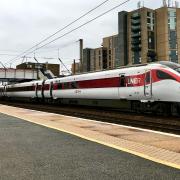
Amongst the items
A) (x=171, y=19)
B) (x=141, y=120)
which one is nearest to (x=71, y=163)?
(x=141, y=120)

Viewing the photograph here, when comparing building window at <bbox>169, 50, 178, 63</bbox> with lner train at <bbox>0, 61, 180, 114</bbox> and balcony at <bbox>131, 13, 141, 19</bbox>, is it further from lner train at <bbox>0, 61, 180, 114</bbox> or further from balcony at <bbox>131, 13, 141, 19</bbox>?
lner train at <bbox>0, 61, 180, 114</bbox>

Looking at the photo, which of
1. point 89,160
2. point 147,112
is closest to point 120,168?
point 89,160

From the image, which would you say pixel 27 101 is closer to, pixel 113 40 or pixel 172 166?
pixel 172 166

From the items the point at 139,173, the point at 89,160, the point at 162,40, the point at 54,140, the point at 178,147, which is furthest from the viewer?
the point at 162,40

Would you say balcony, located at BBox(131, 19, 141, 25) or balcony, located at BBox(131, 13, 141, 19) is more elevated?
balcony, located at BBox(131, 13, 141, 19)

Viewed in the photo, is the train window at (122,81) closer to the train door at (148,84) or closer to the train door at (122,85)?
the train door at (122,85)

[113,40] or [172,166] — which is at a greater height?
[113,40]

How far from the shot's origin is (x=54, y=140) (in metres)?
11.2

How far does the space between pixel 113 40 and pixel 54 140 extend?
15214 centimetres

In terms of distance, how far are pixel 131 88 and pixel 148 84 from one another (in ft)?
5.72

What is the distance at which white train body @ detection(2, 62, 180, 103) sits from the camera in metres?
21.2

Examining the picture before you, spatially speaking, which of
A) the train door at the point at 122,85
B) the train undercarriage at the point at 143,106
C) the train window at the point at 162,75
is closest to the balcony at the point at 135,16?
the train undercarriage at the point at 143,106

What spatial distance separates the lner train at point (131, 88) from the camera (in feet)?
70.1

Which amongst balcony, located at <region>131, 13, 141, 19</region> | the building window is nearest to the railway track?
the building window
